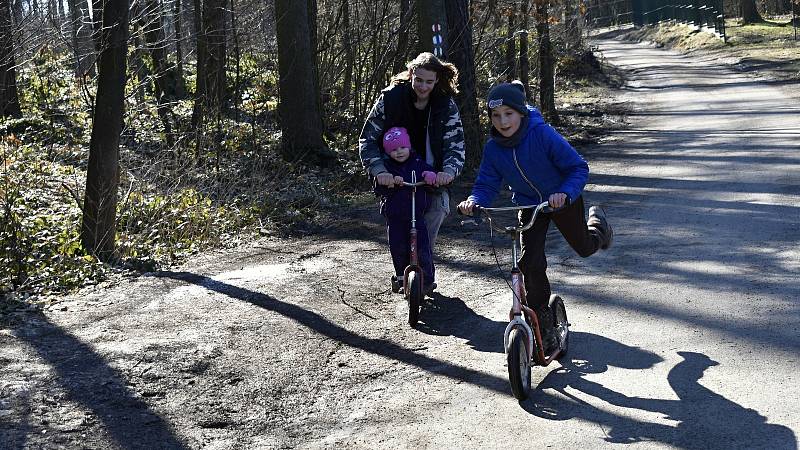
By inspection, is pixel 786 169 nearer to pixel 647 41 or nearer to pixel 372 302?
pixel 372 302

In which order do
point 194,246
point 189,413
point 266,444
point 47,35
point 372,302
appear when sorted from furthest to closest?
point 47,35 → point 194,246 → point 372,302 → point 189,413 → point 266,444

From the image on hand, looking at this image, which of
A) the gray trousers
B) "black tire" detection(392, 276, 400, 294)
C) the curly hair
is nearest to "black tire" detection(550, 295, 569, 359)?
the gray trousers

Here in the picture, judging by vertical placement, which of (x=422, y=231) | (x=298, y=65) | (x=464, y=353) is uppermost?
(x=298, y=65)

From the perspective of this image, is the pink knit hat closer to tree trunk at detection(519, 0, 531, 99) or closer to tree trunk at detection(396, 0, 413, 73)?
tree trunk at detection(396, 0, 413, 73)

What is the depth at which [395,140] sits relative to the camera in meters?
7.93

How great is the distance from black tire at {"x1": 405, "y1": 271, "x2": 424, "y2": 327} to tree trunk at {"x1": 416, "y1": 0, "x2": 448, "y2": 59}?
8.07 meters

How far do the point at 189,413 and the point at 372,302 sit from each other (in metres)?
2.81

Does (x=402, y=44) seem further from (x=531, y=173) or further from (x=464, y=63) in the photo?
(x=531, y=173)

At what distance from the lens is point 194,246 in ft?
37.4

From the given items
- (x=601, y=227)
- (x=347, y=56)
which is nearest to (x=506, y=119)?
(x=601, y=227)

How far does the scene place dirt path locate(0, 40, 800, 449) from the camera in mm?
5543

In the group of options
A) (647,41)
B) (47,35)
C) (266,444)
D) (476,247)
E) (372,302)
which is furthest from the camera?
(647,41)

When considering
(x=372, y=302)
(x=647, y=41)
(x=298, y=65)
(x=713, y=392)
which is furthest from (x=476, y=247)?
(x=647, y=41)

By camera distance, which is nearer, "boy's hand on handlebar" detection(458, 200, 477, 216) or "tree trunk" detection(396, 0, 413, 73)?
"boy's hand on handlebar" detection(458, 200, 477, 216)
